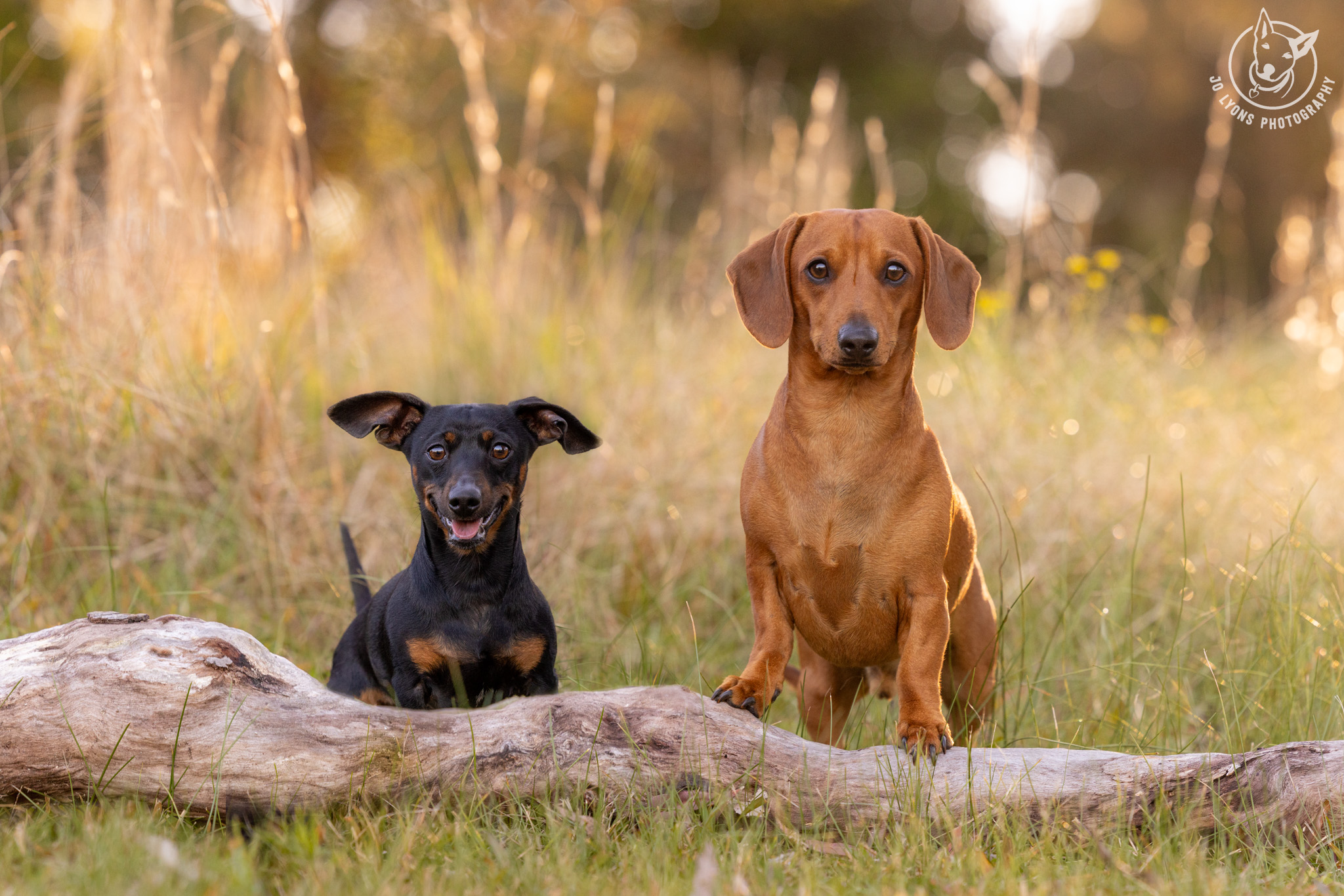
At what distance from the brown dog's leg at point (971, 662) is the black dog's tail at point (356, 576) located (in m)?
2.01

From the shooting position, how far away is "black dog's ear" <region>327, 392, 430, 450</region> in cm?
348

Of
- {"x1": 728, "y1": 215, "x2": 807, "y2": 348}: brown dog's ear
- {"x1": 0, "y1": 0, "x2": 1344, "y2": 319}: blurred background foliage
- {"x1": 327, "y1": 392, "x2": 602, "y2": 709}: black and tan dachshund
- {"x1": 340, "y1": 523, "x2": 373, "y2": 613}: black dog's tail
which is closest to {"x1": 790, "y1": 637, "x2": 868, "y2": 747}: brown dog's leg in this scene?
{"x1": 327, "y1": 392, "x2": 602, "y2": 709}: black and tan dachshund

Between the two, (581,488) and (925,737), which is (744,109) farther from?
(925,737)

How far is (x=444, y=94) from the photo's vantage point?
50.7 feet

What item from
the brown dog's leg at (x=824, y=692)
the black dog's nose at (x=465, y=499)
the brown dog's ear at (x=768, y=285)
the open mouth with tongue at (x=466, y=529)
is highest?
the brown dog's ear at (x=768, y=285)

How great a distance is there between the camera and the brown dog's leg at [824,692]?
3859mm

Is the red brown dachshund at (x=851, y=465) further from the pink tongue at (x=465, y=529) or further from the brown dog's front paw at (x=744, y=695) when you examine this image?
the pink tongue at (x=465, y=529)

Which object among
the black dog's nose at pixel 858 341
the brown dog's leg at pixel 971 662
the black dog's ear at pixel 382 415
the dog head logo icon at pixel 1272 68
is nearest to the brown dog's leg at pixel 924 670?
the brown dog's leg at pixel 971 662

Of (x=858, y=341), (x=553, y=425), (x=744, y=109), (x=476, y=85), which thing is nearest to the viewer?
(x=858, y=341)

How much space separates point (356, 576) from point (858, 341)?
2108 mm

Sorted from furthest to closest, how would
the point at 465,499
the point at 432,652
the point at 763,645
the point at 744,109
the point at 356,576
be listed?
1. the point at 744,109
2. the point at 356,576
3. the point at 432,652
4. the point at 763,645
5. the point at 465,499

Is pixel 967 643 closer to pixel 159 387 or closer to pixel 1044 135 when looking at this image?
pixel 159 387

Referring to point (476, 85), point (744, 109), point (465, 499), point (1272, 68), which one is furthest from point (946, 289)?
point (744, 109)

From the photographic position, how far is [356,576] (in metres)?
4.22
